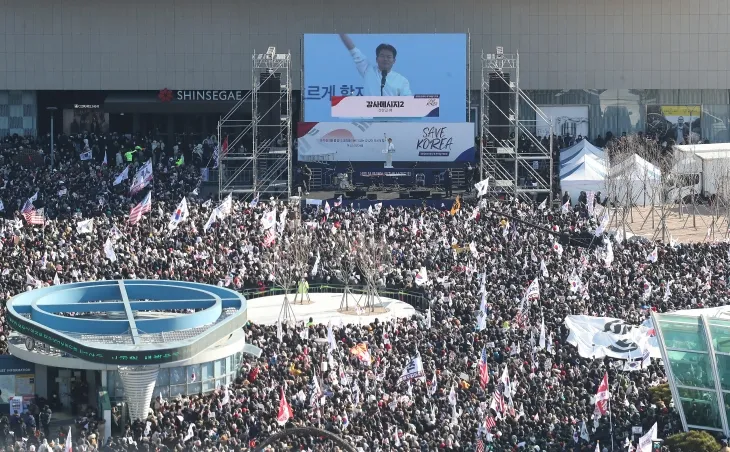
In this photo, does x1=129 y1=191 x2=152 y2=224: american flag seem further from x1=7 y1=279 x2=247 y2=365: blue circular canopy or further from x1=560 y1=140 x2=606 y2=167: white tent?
x1=560 y1=140 x2=606 y2=167: white tent

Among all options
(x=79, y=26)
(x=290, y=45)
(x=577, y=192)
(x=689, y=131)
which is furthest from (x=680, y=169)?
(x=79, y=26)

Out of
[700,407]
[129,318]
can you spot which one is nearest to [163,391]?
[129,318]

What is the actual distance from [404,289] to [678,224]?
1791 cm

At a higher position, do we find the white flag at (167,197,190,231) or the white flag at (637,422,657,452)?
the white flag at (167,197,190,231)

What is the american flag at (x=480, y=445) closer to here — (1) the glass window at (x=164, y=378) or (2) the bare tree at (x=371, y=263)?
(1) the glass window at (x=164, y=378)

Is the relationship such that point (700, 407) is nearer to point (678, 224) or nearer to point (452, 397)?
point (452, 397)

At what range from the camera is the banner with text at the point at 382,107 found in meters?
69.6

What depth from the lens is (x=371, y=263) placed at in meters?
52.0

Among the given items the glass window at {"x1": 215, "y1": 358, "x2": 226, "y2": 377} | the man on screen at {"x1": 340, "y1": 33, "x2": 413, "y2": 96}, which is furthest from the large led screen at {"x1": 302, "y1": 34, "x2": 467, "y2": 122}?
the glass window at {"x1": 215, "y1": 358, "x2": 226, "y2": 377}

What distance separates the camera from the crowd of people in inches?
1335

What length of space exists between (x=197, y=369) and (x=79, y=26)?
141 ft

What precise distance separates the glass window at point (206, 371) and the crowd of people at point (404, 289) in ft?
2.92

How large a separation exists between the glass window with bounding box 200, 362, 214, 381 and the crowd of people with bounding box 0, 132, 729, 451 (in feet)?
2.92

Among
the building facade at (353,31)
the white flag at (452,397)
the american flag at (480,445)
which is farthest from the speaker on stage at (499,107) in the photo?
the american flag at (480,445)
